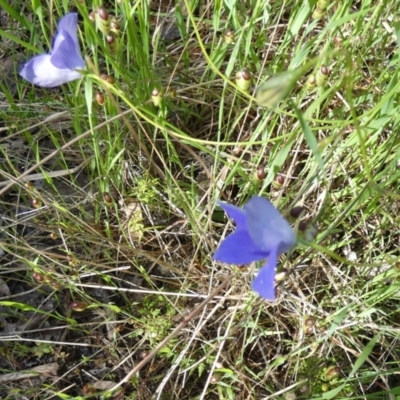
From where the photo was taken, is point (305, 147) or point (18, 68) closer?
point (305, 147)

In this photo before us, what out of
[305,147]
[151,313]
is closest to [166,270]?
[151,313]

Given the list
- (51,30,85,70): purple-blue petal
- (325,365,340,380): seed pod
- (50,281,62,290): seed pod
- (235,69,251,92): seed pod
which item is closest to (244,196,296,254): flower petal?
(235,69,251,92): seed pod

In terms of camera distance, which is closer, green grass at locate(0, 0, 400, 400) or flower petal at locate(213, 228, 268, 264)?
flower petal at locate(213, 228, 268, 264)

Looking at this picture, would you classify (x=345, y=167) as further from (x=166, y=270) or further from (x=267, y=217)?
(x=267, y=217)

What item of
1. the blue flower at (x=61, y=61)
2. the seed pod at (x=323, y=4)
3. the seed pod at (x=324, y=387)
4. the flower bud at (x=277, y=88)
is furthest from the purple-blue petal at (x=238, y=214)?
the seed pod at (x=324, y=387)

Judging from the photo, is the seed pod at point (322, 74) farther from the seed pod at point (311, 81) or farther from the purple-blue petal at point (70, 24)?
the purple-blue petal at point (70, 24)

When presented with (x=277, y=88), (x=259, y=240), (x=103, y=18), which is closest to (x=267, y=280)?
(x=259, y=240)

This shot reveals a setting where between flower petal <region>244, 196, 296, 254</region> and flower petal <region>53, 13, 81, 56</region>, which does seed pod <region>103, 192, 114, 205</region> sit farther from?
flower petal <region>244, 196, 296, 254</region>
